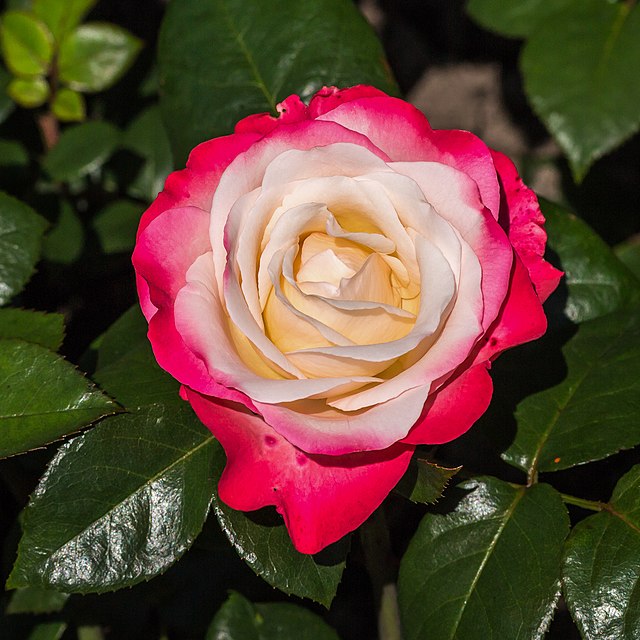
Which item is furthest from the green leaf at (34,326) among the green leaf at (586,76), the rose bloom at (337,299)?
the green leaf at (586,76)

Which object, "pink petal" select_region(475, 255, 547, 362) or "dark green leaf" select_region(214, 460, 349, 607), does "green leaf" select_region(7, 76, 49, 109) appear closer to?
"dark green leaf" select_region(214, 460, 349, 607)

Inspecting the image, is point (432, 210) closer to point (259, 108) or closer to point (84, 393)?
point (84, 393)

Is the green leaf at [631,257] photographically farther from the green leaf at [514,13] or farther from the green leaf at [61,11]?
the green leaf at [61,11]

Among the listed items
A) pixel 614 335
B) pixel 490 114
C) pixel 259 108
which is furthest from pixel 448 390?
pixel 490 114

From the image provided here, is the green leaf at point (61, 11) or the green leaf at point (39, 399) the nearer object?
the green leaf at point (39, 399)

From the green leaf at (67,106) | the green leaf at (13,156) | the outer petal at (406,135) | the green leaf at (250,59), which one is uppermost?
the outer petal at (406,135)
